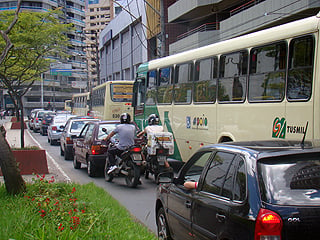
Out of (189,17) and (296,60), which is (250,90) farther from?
(189,17)

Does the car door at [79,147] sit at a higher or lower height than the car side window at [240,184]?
lower

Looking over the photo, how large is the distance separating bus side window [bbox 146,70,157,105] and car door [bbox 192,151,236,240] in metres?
11.4

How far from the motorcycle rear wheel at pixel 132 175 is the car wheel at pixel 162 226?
14.7 feet

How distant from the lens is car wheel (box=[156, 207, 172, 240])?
605 centimetres

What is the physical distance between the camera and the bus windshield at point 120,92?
1155 inches

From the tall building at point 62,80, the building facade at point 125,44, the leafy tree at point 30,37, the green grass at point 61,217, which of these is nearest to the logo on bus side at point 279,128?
the green grass at point 61,217

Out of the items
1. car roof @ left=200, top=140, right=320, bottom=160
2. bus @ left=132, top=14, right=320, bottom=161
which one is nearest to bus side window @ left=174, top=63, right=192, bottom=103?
bus @ left=132, top=14, right=320, bottom=161

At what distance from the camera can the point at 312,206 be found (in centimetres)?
377

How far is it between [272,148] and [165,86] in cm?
1093

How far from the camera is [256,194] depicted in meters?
3.91

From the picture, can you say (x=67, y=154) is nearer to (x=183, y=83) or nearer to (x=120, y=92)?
(x=183, y=83)

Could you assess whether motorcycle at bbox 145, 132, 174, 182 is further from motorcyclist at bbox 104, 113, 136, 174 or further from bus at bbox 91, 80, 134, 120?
bus at bbox 91, 80, 134, 120

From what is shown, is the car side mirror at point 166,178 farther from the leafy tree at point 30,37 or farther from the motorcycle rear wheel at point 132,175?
the leafy tree at point 30,37

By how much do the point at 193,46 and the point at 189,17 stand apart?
3522 millimetres
